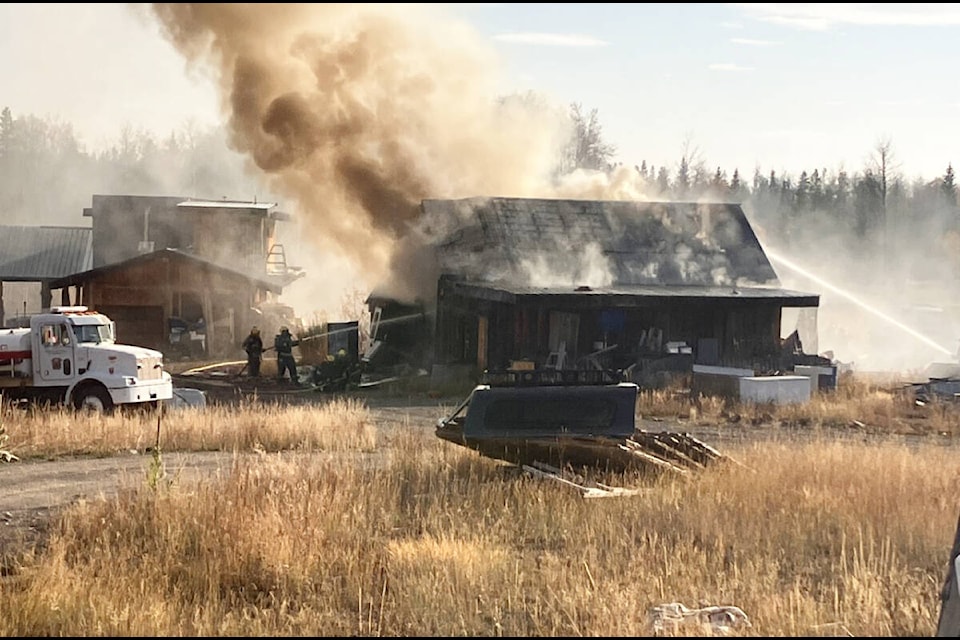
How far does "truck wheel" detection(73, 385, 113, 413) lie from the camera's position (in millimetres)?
20391

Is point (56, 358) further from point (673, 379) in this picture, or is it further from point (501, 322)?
point (673, 379)

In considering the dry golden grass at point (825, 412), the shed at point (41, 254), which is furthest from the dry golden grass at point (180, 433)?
the shed at point (41, 254)

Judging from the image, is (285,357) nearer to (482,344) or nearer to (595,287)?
(482,344)

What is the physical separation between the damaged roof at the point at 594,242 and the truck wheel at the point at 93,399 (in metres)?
11.6

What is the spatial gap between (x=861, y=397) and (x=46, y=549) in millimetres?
20940

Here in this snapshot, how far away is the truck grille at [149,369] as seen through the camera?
20766 millimetres

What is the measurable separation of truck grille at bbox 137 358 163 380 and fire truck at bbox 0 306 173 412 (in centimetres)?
2

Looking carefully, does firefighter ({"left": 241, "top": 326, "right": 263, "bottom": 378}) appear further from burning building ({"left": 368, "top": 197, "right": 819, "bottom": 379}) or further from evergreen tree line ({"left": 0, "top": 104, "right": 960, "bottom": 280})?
evergreen tree line ({"left": 0, "top": 104, "right": 960, "bottom": 280})

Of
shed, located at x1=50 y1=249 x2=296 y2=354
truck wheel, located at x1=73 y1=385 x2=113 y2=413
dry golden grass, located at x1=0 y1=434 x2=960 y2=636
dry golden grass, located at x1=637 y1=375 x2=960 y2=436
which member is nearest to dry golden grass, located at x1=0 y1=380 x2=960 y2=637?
dry golden grass, located at x1=0 y1=434 x2=960 y2=636

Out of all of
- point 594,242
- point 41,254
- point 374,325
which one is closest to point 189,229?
point 41,254

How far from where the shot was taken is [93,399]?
20.4 metres

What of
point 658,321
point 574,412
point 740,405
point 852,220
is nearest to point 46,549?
point 574,412

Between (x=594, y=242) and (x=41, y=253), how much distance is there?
32998 millimetres

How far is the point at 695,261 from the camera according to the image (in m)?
30.8
